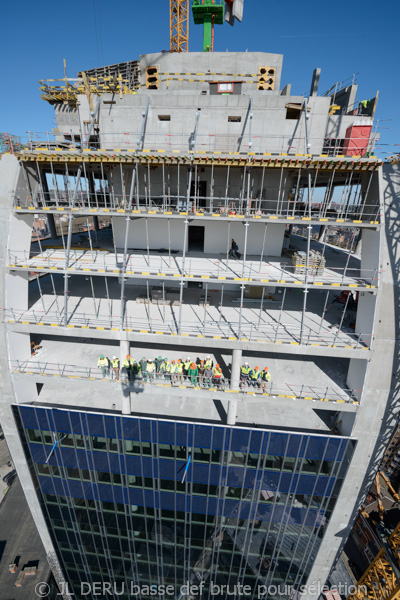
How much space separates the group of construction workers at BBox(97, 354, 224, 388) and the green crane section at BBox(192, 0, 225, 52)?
2318cm

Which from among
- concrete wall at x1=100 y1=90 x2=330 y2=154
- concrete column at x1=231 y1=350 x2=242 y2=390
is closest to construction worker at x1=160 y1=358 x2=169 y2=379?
concrete column at x1=231 y1=350 x2=242 y2=390

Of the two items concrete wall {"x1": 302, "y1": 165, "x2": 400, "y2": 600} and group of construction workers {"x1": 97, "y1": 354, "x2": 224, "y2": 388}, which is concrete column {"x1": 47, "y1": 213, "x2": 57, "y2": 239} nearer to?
group of construction workers {"x1": 97, "y1": 354, "x2": 224, "y2": 388}

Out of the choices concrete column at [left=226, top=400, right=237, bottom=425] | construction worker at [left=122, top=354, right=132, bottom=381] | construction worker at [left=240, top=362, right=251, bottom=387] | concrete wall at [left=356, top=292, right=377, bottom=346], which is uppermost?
concrete wall at [left=356, top=292, right=377, bottom=346]

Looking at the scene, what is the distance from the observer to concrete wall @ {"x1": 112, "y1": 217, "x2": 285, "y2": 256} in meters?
15.8

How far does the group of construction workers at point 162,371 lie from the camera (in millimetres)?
13078

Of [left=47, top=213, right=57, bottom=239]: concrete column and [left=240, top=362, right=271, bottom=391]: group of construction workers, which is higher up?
[left=47, top=213, right=57, bottom=239]: concrete column

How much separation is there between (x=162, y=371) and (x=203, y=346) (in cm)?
250

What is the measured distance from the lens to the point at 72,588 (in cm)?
1798

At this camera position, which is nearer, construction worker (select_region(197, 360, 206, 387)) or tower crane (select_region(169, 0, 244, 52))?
construction worker (select_region(197, 360, 206, 387))

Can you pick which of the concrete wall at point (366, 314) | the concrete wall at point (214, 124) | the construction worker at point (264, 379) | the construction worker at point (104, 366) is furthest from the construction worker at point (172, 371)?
the concrete wall at point (214, 124)

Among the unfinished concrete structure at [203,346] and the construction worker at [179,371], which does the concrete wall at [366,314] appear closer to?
the unfinished concrete structure at [203,346]

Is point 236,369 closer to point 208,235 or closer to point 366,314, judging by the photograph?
point 366,314

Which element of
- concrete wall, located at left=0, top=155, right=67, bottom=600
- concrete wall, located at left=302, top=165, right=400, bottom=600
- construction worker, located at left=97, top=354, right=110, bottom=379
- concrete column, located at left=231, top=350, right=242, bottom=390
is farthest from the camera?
construction worker, located at left=97, top=354, right=110, bottom=379

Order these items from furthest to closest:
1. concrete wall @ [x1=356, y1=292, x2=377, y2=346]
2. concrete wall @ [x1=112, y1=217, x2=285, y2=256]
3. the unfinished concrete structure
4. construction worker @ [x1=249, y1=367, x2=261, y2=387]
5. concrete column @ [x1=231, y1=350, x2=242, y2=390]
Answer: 1. concrete wall @ [x1=112, y1=217, x2=285, y2=256]
2. construction worker @ [x1=249, y1=367, x2=261, y2=387]
3. concrete column @ [x1=231, y1=350, x2=242, y2=390]
4. the unfinished concrete structure
5. concrete wall @ [x1=356, y1=292, x2=377, y2=346]
